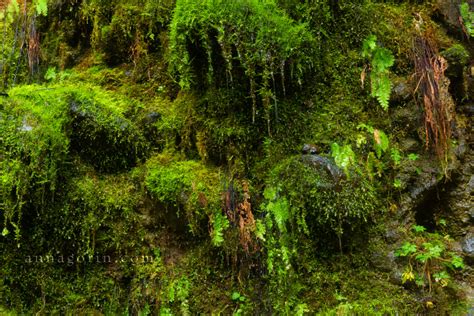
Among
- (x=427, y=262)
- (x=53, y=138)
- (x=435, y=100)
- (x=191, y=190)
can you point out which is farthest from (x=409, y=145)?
(x=53, y=138)

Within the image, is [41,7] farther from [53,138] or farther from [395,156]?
[395,156]

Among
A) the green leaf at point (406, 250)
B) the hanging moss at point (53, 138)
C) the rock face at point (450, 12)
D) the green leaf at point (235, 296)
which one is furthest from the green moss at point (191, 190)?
the rock face at point (450, 12)

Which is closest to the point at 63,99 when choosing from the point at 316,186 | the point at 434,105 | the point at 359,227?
the point at 316,186

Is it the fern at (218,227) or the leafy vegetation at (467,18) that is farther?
the leafy vegetation at (467,18)

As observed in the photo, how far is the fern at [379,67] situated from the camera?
14.6ft

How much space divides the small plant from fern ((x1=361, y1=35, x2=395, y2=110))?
1.46m

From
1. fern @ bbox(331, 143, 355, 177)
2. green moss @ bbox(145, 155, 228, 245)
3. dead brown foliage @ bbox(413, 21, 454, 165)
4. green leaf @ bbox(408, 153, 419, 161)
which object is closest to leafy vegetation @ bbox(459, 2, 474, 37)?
dead brown foliage @ bbox(413, 21, 454, 165)

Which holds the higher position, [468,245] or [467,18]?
[467,18]

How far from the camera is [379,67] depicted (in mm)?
4633

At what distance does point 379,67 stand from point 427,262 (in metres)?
2.13

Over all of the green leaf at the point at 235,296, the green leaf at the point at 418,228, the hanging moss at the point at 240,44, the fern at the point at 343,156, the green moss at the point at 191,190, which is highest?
the hanging moss at the point at 240,44

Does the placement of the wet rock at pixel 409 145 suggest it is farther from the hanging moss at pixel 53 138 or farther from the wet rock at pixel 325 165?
the hanging moss at pixel 53 138

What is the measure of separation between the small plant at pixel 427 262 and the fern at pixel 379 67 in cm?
146

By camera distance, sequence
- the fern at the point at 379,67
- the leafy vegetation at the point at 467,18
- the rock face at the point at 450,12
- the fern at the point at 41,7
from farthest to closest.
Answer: the fern at the point at 41,7, the rock face at the point at 450,12, the leafy vegetation at the point at 467,18, the fern at the point at 379,67
